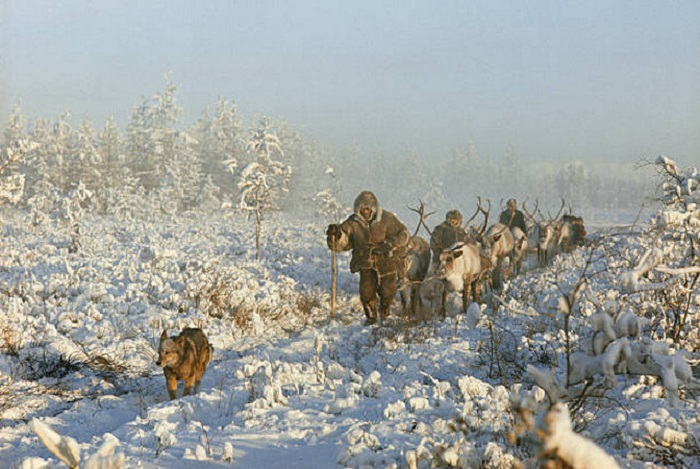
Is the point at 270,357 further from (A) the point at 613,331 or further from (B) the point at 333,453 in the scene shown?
(A) the point at 613,331

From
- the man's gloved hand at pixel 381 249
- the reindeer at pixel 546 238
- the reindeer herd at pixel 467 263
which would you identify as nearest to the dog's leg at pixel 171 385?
the reindeer herd at pixel 467 263

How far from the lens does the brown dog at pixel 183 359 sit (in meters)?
6.06

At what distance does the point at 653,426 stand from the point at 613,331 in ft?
4.91

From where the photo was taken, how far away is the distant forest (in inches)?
955

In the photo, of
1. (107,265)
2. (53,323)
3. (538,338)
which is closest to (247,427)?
(538,338)

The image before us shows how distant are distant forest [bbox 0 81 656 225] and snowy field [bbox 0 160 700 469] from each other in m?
2.76

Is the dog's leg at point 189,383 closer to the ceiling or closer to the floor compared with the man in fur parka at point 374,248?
closer to the floor

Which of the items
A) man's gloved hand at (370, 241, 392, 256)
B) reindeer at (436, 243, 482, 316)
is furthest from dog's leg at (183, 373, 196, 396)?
reindeer at (436, 243, 482, 316)

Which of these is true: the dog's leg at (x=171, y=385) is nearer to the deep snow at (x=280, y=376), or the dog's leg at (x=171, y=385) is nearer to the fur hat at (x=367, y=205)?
the deep snow at (x=280, y=376)

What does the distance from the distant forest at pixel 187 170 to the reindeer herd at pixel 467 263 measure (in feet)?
6.29

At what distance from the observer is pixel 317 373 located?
6.20 m

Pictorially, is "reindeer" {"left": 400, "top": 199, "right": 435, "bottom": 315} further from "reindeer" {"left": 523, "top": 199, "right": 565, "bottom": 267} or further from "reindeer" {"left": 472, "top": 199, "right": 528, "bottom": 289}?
"reindeer" {"left": 523, "top": 199, "right": 565, "bottom": 267}

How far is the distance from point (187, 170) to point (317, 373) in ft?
153

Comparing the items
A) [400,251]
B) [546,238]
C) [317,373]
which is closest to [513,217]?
[546,238]
